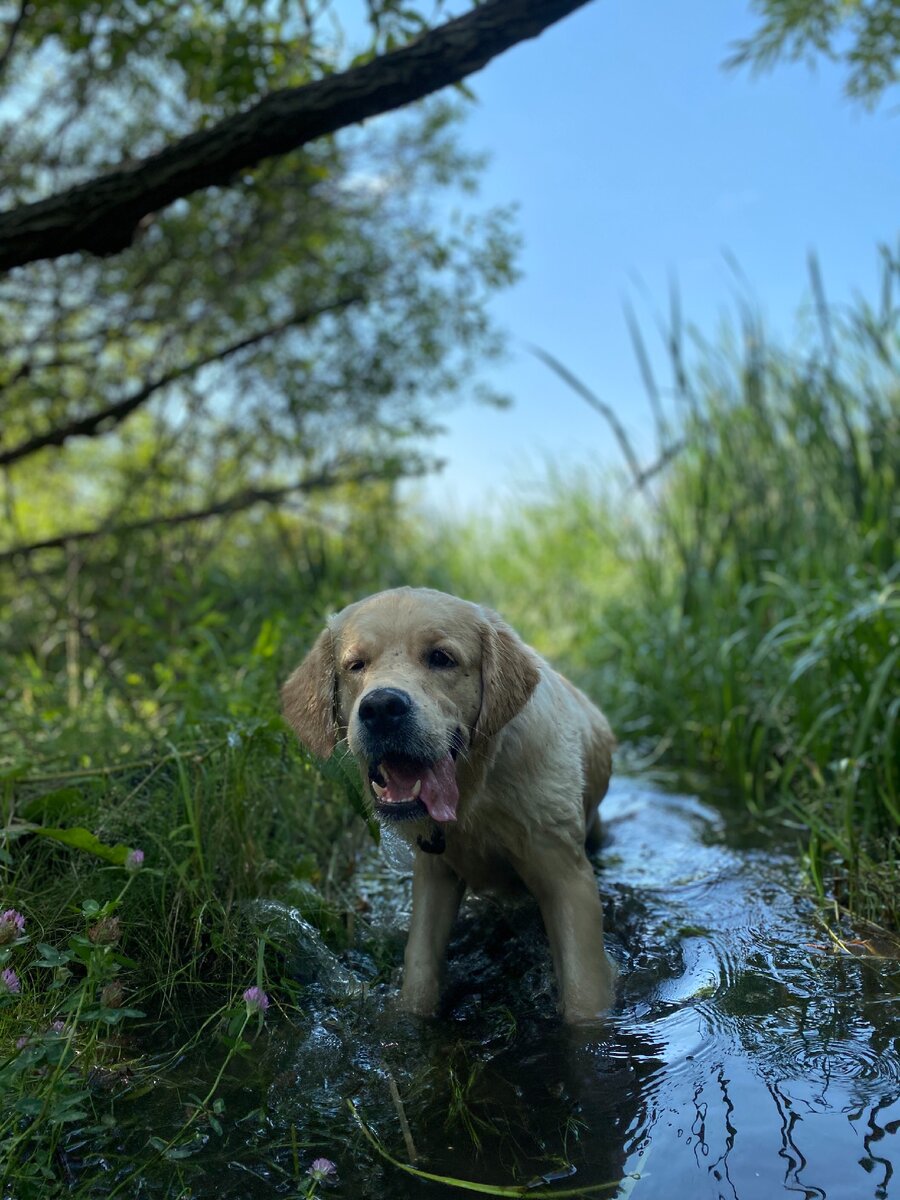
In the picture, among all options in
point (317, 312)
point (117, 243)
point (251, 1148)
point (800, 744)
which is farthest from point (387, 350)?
point (251, 1148)

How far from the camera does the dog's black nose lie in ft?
8.64

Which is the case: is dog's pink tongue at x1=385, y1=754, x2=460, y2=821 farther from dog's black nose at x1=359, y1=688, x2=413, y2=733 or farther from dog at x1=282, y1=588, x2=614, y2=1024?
dog's black nose at x1=359, y1=688, x2=413, y2=733

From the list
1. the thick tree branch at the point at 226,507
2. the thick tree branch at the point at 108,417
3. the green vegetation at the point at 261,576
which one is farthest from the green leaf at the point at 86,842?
the thick tree branch at the point at 108,417

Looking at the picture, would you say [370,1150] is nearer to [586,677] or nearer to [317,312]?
A: [586,677]

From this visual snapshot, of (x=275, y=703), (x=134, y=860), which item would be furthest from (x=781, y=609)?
(x=134, y=860)

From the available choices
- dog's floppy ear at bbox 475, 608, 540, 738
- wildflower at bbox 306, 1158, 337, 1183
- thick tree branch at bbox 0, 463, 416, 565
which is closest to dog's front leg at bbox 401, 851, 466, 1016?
dog's floppy ear at bbox 475, 608, 540, 738

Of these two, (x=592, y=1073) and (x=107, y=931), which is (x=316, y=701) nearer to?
(x=107, y=931)

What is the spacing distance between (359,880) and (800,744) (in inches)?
81.1

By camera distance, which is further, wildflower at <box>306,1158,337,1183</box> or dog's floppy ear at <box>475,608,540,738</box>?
dog's floppy ear at <box>475,608,540,738</box>

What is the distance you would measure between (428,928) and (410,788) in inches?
24.1

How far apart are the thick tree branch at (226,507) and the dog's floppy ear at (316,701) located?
14.3 feet

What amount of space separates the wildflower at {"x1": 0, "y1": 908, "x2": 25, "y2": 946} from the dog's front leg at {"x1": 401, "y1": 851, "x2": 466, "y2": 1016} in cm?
112

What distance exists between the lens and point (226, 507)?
7.54 m

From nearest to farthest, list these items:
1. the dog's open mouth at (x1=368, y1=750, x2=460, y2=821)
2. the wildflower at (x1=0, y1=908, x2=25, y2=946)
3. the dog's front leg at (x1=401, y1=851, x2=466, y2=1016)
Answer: the wildflower at (x1=0, y1=908, x2=25, y2=946) < the dog's open mouth at (x1=368, y1=750, x2=460, y2=821) < the dog's front leg at (x1=401, y1=851, x2=466, y2=1016)
